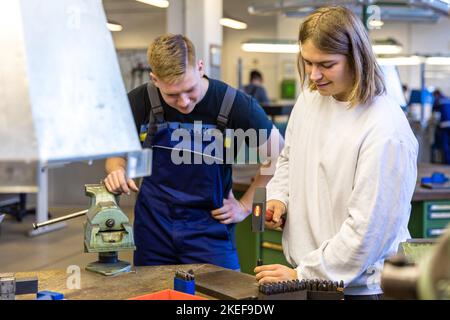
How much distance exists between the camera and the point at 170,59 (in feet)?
6.50

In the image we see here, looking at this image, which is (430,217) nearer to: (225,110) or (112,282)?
(225,110)

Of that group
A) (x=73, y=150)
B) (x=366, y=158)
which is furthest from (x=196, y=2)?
(x=73, y=150)

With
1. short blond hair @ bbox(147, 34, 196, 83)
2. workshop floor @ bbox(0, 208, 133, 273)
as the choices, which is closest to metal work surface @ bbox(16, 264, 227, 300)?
short blond hair @ bbox(147, 34, 196, 83)

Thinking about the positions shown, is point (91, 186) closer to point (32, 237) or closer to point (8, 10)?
point (8, 10)

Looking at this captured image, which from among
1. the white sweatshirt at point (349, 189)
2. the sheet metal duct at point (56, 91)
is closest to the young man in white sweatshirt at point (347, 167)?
the white sweatshirt at point (349, 189)

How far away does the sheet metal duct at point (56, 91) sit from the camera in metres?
1.03

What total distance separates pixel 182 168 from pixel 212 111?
22cm

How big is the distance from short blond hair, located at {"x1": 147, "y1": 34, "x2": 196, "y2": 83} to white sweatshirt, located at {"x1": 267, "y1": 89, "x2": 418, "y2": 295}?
46cm

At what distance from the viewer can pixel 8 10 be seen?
1.10 metres

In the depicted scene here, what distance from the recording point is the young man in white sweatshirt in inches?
57.6

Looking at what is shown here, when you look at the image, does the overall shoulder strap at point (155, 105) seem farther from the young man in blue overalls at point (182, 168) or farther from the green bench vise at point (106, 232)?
the green bench vise at point (106, 232)

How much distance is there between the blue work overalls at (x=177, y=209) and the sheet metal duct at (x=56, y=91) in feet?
2.78

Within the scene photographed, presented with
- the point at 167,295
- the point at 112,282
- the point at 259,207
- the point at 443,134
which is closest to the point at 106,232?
the point at 112,282

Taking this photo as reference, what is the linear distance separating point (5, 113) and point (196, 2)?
4.04 meters
